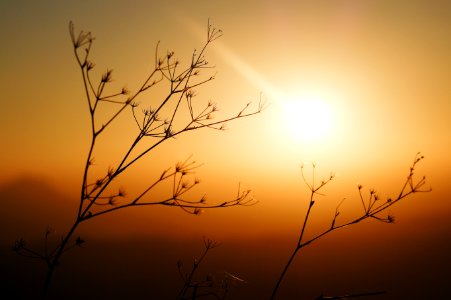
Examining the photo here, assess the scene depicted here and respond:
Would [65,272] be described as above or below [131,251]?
below

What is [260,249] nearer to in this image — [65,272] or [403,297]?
[403,297]

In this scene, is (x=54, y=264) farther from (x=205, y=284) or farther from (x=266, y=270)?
(x=266, y=270)

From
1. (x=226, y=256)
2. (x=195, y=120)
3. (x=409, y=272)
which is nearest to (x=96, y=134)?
(x=195, y=120)

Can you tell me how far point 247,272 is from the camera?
69.5 m

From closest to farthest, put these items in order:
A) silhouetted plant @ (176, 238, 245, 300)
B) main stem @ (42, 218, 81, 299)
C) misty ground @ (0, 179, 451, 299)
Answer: main stem @ (42, 218, 81, 299) < silhouetted plant @ (176, 238, 245, 300) < misty ground @ (0, 179, 451, 299)

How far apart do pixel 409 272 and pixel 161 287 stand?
61.6 metres

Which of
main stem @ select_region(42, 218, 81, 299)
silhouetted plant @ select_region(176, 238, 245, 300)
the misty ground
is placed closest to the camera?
main stem @ select_region(42, 218, 81, 299)

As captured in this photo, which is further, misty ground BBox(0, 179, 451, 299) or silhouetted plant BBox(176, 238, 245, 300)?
misty ground BBox(0, 179, 451, 299)

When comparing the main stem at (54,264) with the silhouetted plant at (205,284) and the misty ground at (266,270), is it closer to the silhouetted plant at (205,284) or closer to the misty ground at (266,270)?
the silhouetted plant at (205,284)

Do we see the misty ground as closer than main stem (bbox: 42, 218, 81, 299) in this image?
No

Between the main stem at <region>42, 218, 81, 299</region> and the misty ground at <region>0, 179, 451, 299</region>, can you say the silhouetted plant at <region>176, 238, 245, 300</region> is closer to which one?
the main stem at <region>42, 218, 81, 299</region>

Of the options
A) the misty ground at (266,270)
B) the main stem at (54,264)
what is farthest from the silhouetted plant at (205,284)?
the misty ground at (266,270)

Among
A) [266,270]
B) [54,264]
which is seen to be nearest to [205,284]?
A: [54,264]

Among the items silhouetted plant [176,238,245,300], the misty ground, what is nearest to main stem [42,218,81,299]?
silhouetted plant [176,238,245,300]
